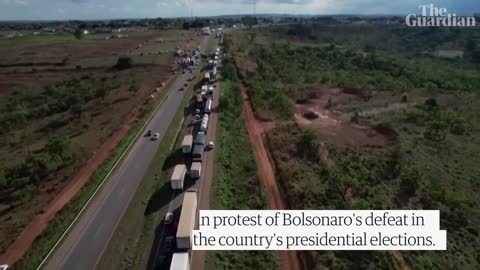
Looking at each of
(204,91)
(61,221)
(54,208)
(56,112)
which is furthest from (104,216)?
(56,112)

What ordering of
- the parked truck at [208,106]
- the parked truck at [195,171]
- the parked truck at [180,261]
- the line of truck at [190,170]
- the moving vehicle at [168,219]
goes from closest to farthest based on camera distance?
the parked truck at [180,261], the line of truck at [190,170], the moving vehicle at [168,219], the parked truck at [195,171], the parked truck at [208,106]

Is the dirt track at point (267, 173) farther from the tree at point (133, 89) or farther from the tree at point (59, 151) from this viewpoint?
the tree at point (133, 89)

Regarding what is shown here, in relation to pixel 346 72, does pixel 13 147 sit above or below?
below

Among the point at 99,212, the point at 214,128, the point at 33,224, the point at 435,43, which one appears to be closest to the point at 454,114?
the point at 214,128

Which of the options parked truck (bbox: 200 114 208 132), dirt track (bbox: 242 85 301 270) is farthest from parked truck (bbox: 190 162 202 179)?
parked truck (bbox: 200 114 208 132)

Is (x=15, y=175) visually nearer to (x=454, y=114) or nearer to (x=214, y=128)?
(x=214, y=128)

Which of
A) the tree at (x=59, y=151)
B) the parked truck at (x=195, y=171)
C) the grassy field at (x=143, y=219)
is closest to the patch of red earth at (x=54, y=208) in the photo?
the tree at (x=59, y=151)

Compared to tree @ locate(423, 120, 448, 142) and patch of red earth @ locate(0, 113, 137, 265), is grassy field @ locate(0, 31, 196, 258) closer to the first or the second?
patch of red earth @ locate(0, 113, 137, 265)
